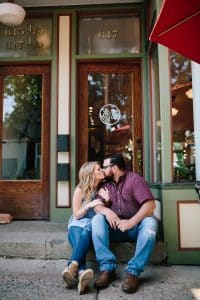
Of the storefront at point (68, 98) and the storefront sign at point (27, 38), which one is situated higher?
the storefront sign at point (27, 38)

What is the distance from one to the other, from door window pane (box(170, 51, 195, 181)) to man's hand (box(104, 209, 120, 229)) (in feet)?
2.86

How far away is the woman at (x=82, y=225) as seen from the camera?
9.56ft

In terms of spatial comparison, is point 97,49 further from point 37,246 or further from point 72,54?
point 37,246

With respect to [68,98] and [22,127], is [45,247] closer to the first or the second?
[22,127]

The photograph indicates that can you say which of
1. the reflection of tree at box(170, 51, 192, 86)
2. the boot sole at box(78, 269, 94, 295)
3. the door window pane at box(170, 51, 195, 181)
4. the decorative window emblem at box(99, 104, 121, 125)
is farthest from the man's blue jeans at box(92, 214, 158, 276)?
the decorative window emblem at box(99, 104, 121, 125)

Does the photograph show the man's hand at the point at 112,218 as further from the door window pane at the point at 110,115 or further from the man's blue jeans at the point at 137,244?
the door window pane at the point at 110,115

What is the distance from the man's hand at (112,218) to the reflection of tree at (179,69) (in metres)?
1.62

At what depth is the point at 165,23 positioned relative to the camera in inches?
108

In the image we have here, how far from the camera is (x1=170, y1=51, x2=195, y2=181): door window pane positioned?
3807mm

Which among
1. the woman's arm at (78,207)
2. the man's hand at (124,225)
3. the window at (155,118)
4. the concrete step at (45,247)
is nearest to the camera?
the man's hand at (124,225)

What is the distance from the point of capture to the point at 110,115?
4.95m

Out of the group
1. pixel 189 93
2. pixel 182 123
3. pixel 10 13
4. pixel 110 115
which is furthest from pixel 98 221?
pixel 10 13

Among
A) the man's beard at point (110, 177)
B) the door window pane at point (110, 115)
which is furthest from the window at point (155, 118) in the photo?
the man's beard at point (110, 177)

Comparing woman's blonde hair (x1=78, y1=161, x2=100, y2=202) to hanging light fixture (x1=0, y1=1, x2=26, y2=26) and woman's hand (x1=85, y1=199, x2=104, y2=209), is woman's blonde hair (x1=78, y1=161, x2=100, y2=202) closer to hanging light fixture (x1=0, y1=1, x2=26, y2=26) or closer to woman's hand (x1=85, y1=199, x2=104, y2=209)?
woman's hand (x1=85, y1=199, x2=104, y2=209)
